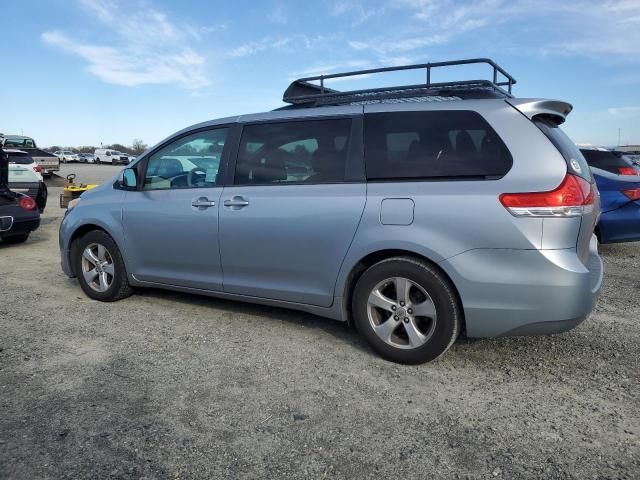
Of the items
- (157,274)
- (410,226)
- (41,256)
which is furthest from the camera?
(41,256)

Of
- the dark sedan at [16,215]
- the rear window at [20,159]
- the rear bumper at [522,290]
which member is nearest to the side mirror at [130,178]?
the rear bumper at [522,290]

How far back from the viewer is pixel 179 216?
4418 mm

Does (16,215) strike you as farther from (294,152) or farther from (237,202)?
(294,152)

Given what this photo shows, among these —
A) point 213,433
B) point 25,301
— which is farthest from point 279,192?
point 25,301

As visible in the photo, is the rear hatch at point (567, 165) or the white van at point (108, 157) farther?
the white van at point (108, 157)

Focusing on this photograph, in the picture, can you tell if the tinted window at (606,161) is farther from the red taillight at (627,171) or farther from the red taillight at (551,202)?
the red taillight at (551,202)

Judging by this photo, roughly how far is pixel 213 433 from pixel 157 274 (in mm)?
2283

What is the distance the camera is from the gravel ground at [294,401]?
95.9 inches

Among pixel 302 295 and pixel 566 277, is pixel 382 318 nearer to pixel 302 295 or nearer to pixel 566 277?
pixel 302 295

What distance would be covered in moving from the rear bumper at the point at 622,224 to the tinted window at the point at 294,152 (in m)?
4.85

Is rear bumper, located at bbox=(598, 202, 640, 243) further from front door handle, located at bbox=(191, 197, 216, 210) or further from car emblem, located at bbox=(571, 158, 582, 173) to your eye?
front door handle, located at bbox=(191, 197, 216, 210)

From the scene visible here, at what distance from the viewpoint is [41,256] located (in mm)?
7520

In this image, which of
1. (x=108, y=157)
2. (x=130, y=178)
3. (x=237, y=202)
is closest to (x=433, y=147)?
(x=237, y=202)

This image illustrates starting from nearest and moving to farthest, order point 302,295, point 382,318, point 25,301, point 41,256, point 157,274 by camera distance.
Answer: point 382,318, point 302,295, point 157,274, point 25,301, point 41,256
